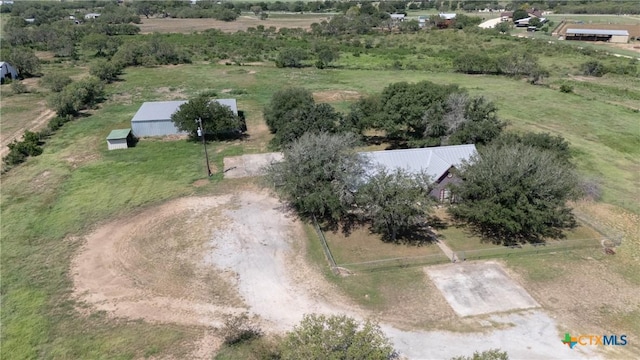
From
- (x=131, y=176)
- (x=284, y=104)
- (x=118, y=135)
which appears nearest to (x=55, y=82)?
(x=118, y=135)

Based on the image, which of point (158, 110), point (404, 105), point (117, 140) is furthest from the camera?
point (158, 110)

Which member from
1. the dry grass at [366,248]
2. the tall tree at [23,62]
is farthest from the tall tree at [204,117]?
the tall tree at [23,62]

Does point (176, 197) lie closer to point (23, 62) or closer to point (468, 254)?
point (468, 254)

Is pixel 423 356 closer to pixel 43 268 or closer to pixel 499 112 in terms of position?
pixel 43 268

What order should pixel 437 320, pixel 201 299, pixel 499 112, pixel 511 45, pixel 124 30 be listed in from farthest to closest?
pixel 124 30
pixel 511 45
pixel 499 112
pixel 201 299
pixel 437 320

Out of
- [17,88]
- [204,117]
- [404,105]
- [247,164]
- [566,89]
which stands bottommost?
[247,164]

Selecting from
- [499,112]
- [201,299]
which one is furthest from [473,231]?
[499,112]
